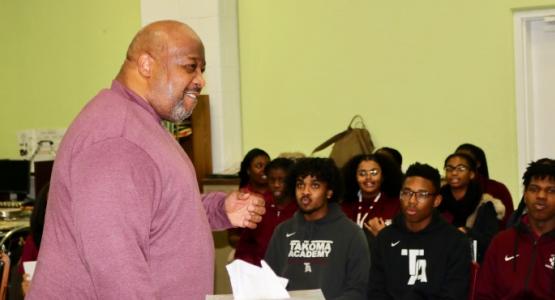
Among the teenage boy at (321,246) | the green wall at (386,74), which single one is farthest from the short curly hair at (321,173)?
the green wall at (386,74)

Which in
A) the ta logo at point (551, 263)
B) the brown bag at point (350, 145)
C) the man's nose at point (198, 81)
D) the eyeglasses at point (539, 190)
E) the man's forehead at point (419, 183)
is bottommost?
the ta logo at point (551, 263)

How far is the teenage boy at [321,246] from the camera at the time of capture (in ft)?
13.6

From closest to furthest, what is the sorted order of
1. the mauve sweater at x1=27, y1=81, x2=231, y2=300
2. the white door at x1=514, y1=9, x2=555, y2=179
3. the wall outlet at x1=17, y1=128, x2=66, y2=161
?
the mauve sweater at x1=27, y1=81, x2=231, y2=300, the white door at x1=514, y1=9, x2=555, y2=179, the wall outlet at x1=17, y1=128, x2=66, y2=161

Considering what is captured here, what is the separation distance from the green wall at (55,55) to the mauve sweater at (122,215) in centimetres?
638

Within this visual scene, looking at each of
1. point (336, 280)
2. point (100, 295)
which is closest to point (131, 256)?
point (100, 295)

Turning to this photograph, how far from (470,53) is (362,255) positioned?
2.95m

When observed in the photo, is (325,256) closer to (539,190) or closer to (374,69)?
(539,190)

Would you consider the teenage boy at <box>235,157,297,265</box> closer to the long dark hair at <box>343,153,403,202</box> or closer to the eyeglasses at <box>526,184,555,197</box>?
the long dark hair at <box>343,153,403,202</box>

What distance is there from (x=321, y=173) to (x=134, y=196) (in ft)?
9.46

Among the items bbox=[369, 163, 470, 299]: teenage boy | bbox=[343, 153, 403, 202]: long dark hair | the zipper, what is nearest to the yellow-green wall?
bbox=[343, 153, 403, 202]: long dark hair

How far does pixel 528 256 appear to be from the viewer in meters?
3.90

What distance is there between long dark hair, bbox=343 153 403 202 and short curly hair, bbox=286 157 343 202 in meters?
0.63

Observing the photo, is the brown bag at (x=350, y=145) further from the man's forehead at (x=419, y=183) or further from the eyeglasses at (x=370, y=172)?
the man's forehead at (x=419, y=183)

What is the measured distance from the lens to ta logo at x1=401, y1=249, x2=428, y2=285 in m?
4.08
